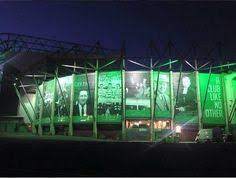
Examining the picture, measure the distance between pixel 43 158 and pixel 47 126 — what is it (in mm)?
47170

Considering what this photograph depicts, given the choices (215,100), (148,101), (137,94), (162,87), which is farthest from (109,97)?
(215,100)

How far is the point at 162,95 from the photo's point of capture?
51.1 metres

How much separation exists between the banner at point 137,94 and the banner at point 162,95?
1.36 metres

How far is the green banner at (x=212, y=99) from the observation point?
51.5 m

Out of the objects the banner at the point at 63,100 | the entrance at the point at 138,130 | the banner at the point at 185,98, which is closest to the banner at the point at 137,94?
the entrance at the point at 138,130

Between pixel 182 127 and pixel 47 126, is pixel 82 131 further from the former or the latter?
pixel 182 127

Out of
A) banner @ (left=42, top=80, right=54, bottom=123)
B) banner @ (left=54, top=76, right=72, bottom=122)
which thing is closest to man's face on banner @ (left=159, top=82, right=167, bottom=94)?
banner @ (left=54, top=76, right=72, bottom=122)

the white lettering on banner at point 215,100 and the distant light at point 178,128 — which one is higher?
the white lettering on banner at point 215,100

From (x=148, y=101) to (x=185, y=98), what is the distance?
597 centimetres

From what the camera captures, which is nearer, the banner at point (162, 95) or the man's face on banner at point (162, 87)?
the banner at point (162, 95)

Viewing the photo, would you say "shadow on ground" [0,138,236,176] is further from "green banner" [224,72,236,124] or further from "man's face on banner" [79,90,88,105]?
"green banner" [224,72,236,124]

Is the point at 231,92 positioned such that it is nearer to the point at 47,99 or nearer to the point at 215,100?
the point at 215,100

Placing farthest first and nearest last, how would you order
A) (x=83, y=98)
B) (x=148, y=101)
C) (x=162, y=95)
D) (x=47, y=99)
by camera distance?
(x=47, y=99)
(x=83, y=98)
(x=162, y=95)
(x=148, y=101)

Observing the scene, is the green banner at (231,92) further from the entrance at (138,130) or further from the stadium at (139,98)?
the entrance at (138,130)
